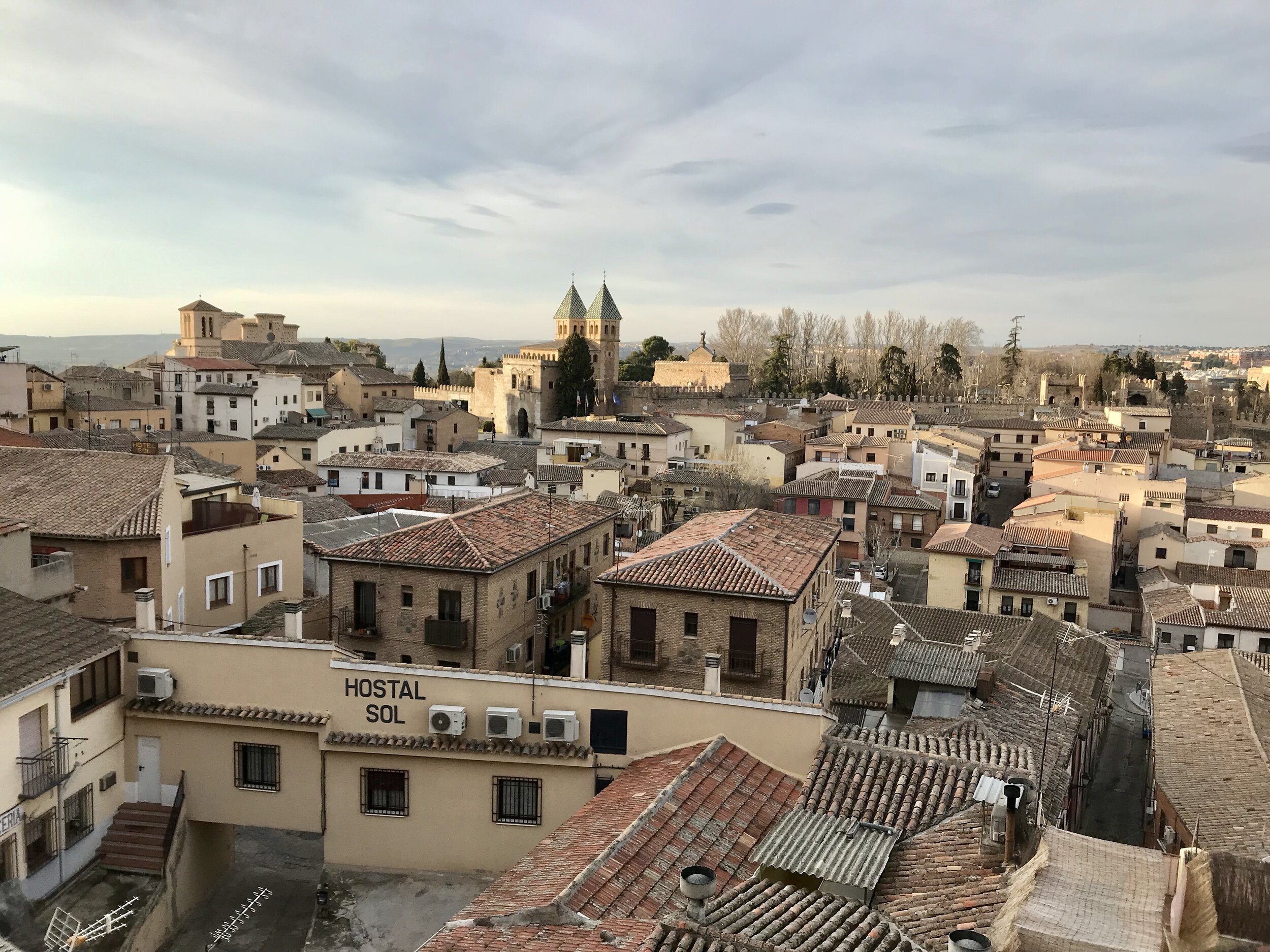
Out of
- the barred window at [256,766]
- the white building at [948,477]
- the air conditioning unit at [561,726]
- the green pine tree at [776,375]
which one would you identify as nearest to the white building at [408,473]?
the white building at [948,477]

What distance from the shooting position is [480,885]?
12195 millimetres

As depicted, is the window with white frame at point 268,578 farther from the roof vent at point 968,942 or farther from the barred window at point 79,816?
the roof vent at point 968,942

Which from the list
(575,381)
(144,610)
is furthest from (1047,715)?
(575,381)

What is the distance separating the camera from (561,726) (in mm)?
12109

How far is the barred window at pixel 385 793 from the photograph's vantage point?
12.6 meters

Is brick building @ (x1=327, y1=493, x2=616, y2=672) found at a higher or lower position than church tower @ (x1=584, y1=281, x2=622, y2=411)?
lower

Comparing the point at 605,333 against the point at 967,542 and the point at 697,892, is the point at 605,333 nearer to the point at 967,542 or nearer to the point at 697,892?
Answer: the point at 967,542

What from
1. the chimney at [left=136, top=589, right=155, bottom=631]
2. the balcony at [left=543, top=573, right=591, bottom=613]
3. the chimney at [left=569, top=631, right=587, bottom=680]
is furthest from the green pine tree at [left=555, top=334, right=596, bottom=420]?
the chimney at [left=136, top=589, right=155, bottom=631]

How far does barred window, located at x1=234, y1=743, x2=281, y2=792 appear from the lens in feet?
42.5

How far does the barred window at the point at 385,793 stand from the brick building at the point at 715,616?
4444 mm

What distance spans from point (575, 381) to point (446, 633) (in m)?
53.5

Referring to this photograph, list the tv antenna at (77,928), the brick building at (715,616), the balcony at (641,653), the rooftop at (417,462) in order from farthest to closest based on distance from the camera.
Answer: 1. the rooftop at (417,462)
2. the balcony at (641,653)
3. the brick building at (715,616)
4. the tv antenna at (77,928)

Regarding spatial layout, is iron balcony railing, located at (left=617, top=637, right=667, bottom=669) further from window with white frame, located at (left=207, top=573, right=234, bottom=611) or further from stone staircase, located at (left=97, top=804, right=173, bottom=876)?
window with white frame, located at (left=207, top=573, right=234, bottom=611)

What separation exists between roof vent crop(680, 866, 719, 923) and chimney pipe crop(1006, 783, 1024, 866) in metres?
2.71
